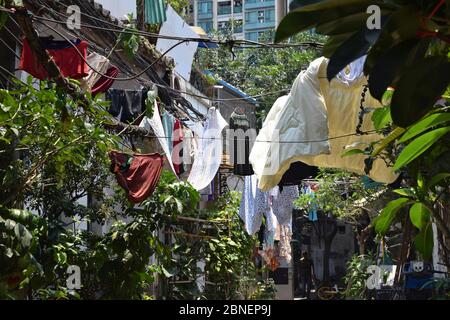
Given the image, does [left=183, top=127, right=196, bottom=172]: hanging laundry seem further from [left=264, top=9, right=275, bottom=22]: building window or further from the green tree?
[left=264, top=9, right=275, bottom=22]: building window

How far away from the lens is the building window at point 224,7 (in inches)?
2344

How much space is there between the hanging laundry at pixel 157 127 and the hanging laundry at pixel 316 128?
2.05m

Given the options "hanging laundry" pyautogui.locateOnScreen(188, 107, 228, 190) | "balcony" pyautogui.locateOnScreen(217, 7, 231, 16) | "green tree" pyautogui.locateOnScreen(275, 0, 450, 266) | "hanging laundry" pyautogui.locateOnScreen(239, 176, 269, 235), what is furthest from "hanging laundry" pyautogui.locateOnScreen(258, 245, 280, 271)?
"balcony" pyautogui.locateOnScreen(217, 7, 231, 16)

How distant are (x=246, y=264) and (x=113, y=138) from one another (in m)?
7.00

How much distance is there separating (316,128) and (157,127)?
2.82 metres

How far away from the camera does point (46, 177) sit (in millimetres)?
7750

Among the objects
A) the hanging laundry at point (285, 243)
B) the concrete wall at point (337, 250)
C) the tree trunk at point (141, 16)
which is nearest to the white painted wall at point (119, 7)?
→ the tree trunk at point (141, 16)

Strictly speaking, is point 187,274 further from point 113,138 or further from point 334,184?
point 113,138

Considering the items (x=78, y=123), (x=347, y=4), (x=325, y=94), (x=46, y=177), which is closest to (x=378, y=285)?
(x=325, y=94)

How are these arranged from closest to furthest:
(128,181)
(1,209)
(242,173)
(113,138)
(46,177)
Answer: (1,209), (113,138), (46,177), (128,181), (242,173)

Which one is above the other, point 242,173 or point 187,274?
point 242,173

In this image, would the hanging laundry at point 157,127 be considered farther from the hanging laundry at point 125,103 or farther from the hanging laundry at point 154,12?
the hanging laundry at point 154,12

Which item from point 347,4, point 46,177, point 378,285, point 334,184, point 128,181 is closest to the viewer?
point 347,4

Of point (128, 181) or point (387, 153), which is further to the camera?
point (128, 181)
